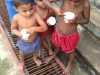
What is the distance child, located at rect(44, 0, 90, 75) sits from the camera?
2906 mm

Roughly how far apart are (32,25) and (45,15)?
22 cm

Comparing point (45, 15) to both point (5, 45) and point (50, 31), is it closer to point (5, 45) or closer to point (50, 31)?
point (50, 31)

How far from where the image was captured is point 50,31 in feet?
11.0

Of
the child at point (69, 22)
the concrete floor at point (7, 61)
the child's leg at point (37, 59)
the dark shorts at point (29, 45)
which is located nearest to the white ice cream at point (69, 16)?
the child at point (69, 22)

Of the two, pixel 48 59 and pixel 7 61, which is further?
pixel 7 61

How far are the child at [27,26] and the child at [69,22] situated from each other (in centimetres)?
17

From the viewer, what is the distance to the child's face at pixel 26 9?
2926 mm

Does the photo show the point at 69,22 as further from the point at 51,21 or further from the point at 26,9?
the point at 26,9

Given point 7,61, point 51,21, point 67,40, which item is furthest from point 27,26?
point 7,61

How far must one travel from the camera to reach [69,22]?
9.53ft

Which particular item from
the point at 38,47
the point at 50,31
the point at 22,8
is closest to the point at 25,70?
the point at 38,47

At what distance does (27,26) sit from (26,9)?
21cm

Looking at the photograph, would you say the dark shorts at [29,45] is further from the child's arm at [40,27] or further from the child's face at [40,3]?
the child's face at [40,3]

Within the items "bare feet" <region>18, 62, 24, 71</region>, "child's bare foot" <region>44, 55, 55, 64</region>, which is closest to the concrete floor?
"bare feet" <region>18, 62, 24, 71</region>
